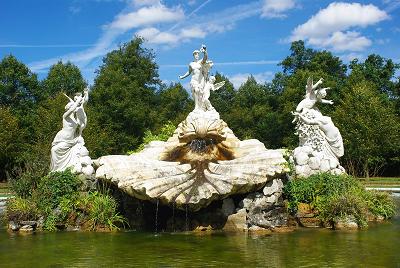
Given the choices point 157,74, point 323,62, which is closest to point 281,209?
point 323,62

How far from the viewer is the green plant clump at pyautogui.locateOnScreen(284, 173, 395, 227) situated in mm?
15094

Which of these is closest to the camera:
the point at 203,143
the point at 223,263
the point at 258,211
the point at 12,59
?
the point at 223,263

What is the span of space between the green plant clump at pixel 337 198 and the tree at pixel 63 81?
3605cm

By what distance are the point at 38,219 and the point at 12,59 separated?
3389cm

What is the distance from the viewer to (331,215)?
15180mm

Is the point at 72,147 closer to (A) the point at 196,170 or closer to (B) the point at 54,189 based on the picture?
(B) the point at 54,189

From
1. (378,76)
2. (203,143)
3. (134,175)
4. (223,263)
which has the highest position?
(378,76)

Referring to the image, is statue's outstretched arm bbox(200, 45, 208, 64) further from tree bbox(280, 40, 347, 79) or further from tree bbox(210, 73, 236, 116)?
tree bbox(210, 73, 236, 116)

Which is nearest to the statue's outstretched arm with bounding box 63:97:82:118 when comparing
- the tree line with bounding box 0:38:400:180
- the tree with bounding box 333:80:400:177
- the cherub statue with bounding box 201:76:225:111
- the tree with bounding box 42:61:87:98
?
the cherub statue with bounding box 201:76:225:111

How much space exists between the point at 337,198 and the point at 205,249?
5.21 meters

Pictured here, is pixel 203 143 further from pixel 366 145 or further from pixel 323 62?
pixel 323 62

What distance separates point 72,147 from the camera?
59.4 feet

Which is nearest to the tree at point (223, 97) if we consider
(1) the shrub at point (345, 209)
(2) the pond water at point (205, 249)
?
(1) the shrub at point (345, 209)

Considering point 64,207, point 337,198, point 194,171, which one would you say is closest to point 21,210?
point 64,207
